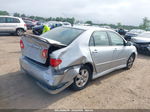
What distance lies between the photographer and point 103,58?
13.3 feet

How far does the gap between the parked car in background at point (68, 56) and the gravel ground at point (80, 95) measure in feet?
1.06

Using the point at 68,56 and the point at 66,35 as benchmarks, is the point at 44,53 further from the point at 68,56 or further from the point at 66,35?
the point at 66,35

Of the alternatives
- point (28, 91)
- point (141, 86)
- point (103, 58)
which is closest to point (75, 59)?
point (103, 58)

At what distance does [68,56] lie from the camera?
10.2 feet

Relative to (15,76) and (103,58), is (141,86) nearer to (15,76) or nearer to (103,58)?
(103,58)

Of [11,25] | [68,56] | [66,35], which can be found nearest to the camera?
[68,56]

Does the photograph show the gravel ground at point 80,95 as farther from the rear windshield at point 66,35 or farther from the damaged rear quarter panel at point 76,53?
the rear windshield at point 66,35

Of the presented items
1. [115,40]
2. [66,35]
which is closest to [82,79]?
[66,35]

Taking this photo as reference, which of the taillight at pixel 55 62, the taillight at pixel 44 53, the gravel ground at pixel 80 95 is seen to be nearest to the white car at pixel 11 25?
the gravel ground at pixel 80 95

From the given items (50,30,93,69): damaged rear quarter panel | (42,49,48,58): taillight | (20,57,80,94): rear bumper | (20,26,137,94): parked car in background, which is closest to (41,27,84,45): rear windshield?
(20,26,137,94): parked car in background

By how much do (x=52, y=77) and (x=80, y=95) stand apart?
3.28 feet

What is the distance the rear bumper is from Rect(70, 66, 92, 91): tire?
0.86ft

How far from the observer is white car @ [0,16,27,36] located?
40.5 ft

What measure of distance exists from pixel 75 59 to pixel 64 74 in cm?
45
